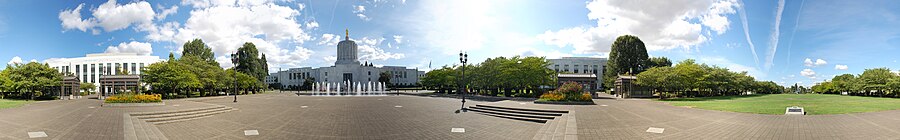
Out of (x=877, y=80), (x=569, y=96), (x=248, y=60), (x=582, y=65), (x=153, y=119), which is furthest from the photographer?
(x=582, y=65)

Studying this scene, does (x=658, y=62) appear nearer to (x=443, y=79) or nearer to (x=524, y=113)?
(x=443, y=79)

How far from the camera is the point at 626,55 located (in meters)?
63.9

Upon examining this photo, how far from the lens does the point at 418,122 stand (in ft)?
49.5

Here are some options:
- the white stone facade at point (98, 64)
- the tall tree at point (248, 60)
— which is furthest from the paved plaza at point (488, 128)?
Result: the white stone facade at point (98, 64)

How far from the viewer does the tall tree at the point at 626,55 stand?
6388 cm

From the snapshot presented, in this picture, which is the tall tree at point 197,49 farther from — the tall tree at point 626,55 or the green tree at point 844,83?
the green tree at point 844,83

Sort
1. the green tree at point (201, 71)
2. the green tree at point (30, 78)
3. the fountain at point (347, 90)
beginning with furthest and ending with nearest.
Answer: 1. the fountain at point (347, 90)
2. the green tree at point (201, 71)
3. the green tree at point (30, 78)

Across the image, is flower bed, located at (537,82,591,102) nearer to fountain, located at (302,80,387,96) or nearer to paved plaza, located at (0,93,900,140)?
paved plaza, located at (0,93,900,140)

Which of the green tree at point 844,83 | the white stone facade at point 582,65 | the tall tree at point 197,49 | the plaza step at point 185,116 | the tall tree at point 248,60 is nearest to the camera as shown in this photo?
the plaza step at point 185,116

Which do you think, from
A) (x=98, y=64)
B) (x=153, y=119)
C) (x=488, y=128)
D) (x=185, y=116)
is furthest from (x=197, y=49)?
(x=488, y=128)

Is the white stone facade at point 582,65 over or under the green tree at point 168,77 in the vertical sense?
over

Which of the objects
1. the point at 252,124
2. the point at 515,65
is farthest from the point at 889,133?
the point at 515,65

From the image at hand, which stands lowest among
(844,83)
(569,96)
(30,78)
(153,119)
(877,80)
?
(153,119)

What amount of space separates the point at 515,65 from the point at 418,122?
94.1ft
